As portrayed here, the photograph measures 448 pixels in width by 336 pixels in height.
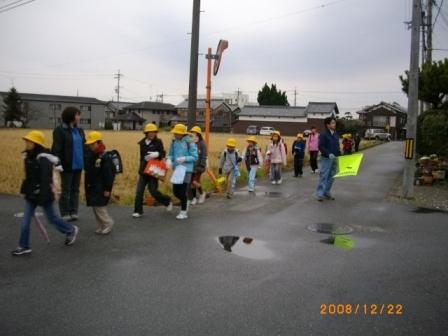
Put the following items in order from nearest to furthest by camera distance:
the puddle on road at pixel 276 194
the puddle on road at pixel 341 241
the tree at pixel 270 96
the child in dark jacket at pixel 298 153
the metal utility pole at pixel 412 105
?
1. the puddle on road at pixel 341 241
2. the metal utility pole at pixel 412 105
3. the puddle on road at pixel 276 194
4. the child in dark jacket at pixel 298 153
5. the tree at pixel 270 96

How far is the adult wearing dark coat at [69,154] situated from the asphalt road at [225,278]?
1.30 ft

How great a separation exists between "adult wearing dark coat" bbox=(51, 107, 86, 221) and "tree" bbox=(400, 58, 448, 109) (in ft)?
39.7

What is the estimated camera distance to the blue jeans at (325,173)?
9523 millimetres

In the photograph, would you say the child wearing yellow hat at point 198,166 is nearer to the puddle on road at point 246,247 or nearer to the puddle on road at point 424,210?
the puddle on road at point 246,247

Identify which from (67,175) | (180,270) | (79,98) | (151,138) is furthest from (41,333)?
(79,98)

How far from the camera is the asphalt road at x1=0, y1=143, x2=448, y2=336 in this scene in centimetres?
359

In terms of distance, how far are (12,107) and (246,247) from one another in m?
66.9

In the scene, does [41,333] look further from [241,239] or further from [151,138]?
[151,138]

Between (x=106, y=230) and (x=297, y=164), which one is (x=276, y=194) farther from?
(x=106, y=230)

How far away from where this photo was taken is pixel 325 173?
9.55m

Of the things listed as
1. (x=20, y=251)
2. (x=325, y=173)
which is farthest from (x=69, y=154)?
(x=325, y=173)

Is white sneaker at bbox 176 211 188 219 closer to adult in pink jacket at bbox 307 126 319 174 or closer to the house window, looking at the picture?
adult in pink jacket at bbox 307 126 319 174
